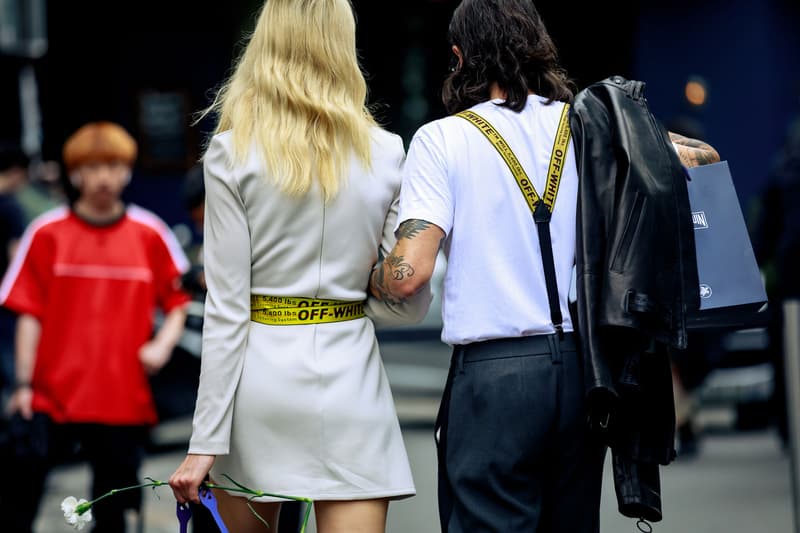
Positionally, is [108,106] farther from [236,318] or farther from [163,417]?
[236,318]

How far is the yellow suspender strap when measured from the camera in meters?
3.25

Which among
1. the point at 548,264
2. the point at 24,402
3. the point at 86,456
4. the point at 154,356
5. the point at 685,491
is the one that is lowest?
the point at 685,491

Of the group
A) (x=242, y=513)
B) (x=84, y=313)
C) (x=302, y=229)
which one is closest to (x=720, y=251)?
(x=302, y=229)

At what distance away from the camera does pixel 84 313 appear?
5074 mm

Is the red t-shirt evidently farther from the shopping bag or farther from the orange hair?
the shopping bag

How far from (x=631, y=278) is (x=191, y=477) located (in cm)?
121

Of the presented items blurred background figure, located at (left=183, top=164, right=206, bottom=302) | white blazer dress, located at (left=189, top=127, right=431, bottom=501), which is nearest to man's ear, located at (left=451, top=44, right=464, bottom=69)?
white blazer dress, located at (left=189, top=127, right=431, bottom=501)

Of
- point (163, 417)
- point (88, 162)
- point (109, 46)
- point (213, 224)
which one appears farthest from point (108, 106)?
point (213, 224)

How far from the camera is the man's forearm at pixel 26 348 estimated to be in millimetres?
5105

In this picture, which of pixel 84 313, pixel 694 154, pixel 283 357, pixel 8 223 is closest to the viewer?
pixel 283 357

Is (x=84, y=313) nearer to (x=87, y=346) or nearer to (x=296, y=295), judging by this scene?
(x=87, y=346)

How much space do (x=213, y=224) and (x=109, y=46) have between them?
11686 millimetres

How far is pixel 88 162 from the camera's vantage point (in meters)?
5.25

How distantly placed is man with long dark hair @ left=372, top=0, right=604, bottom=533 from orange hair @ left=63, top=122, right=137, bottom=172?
7.64ft
